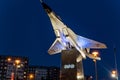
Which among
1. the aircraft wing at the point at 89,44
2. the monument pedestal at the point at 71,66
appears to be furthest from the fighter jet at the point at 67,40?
the monument pedestal at the point at 71,66

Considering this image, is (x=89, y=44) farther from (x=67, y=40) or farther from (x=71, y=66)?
(x=71, y=66)

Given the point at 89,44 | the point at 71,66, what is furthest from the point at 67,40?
the point at 71,66

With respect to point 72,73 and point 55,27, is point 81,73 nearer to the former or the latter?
point 72,73

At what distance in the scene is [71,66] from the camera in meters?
45.7

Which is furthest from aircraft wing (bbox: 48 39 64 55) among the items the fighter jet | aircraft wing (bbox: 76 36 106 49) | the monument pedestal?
the monument pedestal

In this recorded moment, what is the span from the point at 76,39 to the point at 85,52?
309 centimetres

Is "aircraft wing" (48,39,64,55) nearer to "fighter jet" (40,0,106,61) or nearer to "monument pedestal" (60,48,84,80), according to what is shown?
"fighter jet" (40,0,106,61)

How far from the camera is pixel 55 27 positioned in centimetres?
4738

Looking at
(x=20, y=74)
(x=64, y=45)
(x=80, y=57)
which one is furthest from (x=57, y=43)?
(x=20, y=74)

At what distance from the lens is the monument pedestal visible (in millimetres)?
45219

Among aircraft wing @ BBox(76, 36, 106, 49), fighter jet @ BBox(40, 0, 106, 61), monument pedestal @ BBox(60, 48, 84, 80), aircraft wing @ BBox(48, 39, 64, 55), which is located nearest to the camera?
monument pedestal @ BBox(60, 48, 84, 80)

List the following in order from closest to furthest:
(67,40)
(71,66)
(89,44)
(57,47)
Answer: (71,66) < (67,40) < (89,44) < (57,47)

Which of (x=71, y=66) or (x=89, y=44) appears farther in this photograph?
(x=89, y=44)

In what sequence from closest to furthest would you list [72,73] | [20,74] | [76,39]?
[72,73] < [76,39] < [20,74]
